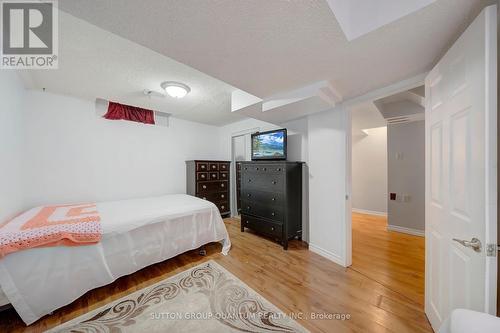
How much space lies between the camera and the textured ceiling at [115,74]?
1484mm

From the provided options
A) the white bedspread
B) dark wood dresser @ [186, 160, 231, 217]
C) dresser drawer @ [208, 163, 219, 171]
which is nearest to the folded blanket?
the white bedspread

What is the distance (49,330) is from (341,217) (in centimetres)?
301

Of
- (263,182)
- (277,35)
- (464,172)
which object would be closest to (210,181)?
(263,182)

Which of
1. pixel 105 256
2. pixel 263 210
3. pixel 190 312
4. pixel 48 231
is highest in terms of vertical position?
pixel 48 231

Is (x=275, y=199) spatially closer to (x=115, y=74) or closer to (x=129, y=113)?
(x=115, y=74)

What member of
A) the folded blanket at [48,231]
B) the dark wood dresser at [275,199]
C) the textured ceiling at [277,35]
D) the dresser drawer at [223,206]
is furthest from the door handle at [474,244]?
the dresser drawer at [223,206]

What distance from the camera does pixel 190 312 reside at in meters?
1.51

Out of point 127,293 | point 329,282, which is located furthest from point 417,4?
point 127,293

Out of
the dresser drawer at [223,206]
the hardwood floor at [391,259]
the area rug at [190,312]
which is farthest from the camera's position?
the dresser drawer at [223,206]

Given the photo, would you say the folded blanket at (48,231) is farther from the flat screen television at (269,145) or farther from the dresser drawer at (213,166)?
the flat screen television at (269,145)

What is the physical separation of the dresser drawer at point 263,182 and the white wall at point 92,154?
1.74 m

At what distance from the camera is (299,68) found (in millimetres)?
1575

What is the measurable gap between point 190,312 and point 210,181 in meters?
2.68

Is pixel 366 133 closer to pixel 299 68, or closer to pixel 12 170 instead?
pixel 299 68
